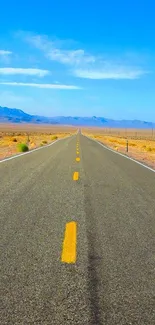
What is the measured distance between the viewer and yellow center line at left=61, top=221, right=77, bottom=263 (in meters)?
4.25

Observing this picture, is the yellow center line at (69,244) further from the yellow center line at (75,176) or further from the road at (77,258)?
the yellow center line at (75,176)

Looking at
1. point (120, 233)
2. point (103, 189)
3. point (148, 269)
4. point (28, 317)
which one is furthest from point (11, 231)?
point (103, 189)

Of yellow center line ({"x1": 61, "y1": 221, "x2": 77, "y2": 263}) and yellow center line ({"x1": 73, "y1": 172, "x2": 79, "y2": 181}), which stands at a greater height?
yellow center line ({"x1": 61, "y1": 221, "x2": 77, "y2": 263})

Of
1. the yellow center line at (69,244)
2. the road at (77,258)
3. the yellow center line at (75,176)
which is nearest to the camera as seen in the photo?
the road at (77,258)

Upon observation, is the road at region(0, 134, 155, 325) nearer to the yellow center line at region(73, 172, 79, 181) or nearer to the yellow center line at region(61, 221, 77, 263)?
the yellow center line at region(61, 221, 77, 263)

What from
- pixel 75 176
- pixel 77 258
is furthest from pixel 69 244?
pixel 75 176

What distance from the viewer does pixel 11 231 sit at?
527 centimetres

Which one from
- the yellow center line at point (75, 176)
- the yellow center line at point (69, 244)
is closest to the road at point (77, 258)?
the yellow center line at point (69, 244)

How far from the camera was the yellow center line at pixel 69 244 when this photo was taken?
4246 millimetres

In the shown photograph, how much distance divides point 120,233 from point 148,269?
137 cm

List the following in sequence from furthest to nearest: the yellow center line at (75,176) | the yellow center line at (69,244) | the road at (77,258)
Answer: the yellow center line at (75,176)
the yellow center line at (69,244)
the road at (77,258)

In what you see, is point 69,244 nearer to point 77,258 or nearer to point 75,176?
point 77,258

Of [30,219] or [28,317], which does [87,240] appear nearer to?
[30,219]

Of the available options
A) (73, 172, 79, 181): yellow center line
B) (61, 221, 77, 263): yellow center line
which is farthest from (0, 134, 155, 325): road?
(73, 172, 79, 181): yellow center line
